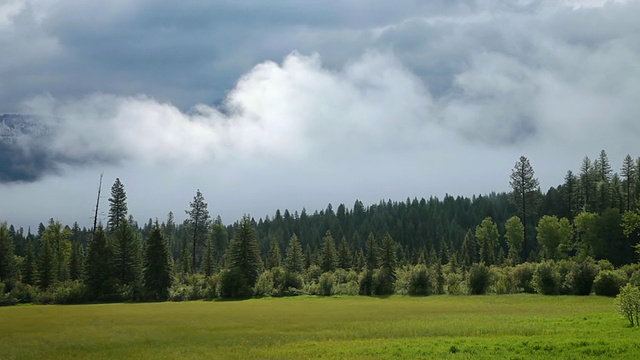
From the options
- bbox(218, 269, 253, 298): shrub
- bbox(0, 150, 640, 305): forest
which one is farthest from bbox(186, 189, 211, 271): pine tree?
bbox(218, 269, 253, 298): shrub

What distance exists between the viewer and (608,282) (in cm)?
7200

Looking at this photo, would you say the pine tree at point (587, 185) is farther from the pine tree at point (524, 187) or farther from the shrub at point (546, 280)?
the shrub at point (546, 280)

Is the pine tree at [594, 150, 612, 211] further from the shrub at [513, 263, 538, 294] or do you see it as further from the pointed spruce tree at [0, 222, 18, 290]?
the pointed spruce tree at [0, 222, 18, 290]

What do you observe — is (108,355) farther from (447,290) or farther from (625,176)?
(625,176)

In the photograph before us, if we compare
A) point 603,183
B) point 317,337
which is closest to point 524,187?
point 603,183

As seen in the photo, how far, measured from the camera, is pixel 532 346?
2695 centimetres

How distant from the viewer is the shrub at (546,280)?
258 ft

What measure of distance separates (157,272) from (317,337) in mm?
66285

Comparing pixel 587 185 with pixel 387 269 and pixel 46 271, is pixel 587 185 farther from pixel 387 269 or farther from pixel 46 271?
pixel 46 271

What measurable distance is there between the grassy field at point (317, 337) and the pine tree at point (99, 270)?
3995 centimetres

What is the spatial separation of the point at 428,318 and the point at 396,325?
6472 mm

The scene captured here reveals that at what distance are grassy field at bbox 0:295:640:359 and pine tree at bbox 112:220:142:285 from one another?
4322 cm

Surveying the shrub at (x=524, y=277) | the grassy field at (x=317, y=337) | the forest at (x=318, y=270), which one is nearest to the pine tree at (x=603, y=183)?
the forest at (x=318, y=270)

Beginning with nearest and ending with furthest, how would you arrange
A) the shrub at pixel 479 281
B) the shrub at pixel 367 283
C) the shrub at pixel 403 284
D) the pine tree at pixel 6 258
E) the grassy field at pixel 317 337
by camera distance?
1. the grassy field at pixel 317 337
2. the shrub at pixel 479 281
3. the shrub at pixel 403 284
4. the shrub at pixel 367 283
5. the pine tree at pixel 6 258
